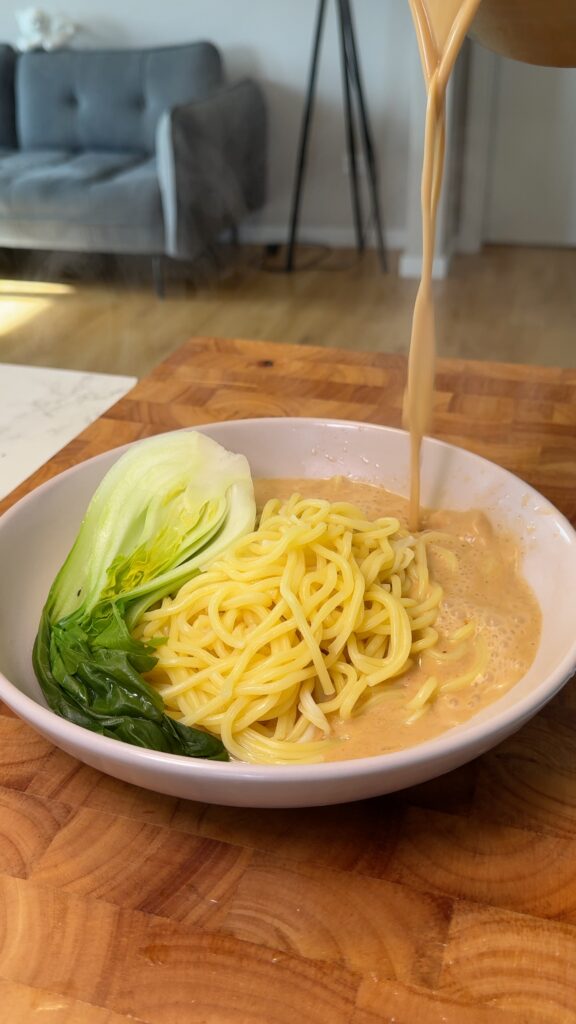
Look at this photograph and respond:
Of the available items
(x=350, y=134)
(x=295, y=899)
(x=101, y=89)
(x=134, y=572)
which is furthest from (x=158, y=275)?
(x=295, y=899)

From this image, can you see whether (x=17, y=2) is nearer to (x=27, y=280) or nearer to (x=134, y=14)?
(x=134, y=14)

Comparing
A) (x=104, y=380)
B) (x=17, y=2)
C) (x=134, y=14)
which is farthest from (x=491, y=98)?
(x=104, y=380)

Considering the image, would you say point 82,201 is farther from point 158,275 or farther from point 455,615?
point 455,615

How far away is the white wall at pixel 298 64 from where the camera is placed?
2678mm

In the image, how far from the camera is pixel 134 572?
785 mm

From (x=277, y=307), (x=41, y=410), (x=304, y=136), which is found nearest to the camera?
(x=41, y=410)

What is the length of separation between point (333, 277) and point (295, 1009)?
9.50 ft

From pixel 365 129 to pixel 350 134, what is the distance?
6 centimetres

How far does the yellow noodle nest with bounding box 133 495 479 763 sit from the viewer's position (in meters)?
0.67

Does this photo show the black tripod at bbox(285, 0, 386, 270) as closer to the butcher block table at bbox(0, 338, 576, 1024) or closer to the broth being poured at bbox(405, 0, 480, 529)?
the broth being poured at bbox(405, 0, 480, 529)

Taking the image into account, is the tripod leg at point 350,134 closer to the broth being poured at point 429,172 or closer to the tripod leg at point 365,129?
the tripod leg at point 365,129

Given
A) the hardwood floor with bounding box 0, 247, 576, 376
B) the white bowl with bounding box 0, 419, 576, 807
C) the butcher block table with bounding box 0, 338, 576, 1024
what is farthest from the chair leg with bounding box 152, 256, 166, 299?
the butcher block table with bounding box 0, 338, 576, 1024

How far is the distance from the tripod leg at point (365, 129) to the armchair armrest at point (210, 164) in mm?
323

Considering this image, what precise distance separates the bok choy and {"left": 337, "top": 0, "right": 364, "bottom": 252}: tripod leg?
7.65 ft
